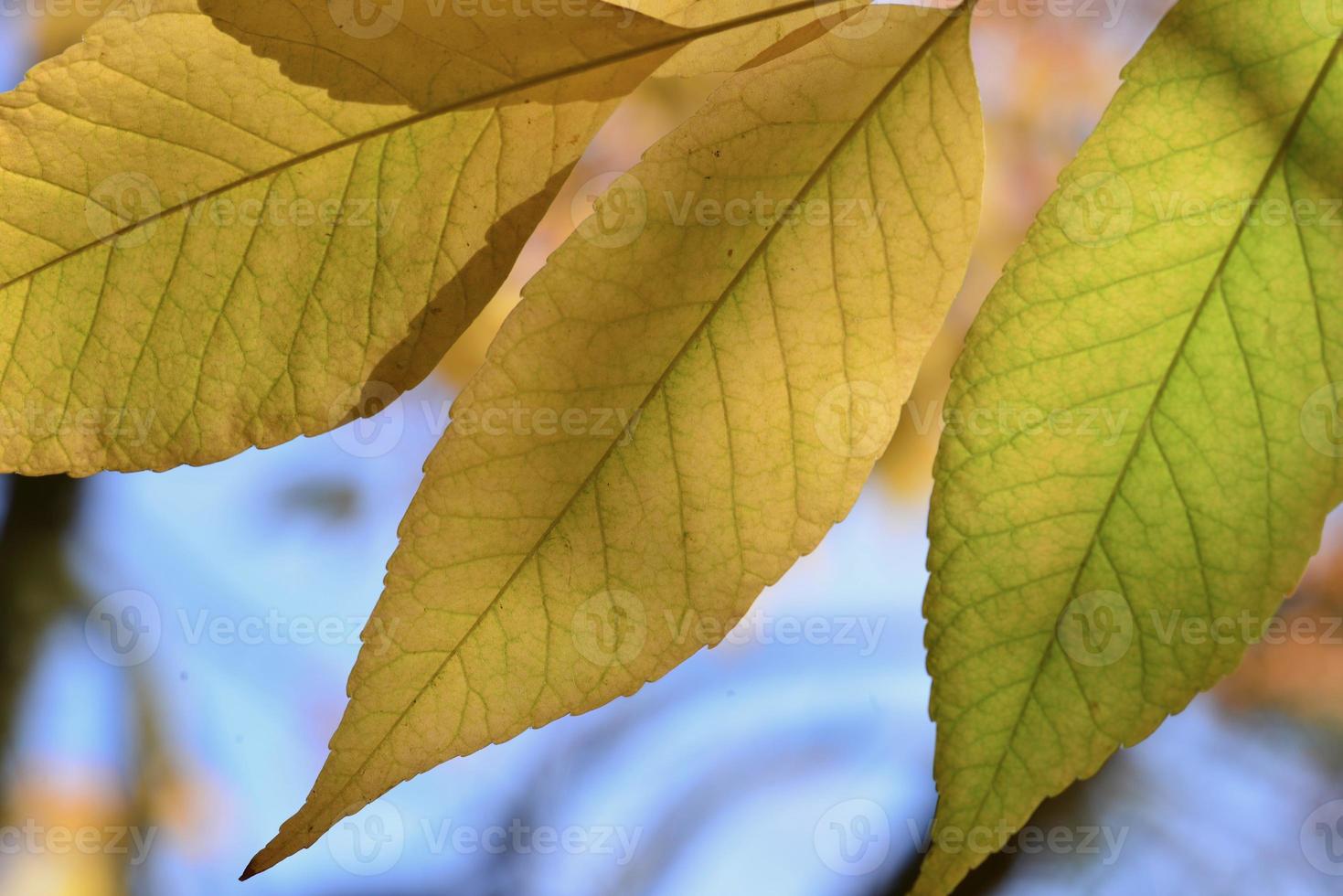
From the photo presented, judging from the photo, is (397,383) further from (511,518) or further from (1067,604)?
(1067,604)

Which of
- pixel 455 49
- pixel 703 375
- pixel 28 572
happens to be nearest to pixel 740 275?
pixel 703 375

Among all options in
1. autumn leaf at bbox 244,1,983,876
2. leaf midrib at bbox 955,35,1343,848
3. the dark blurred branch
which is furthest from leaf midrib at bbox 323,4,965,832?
the dark blurred branch

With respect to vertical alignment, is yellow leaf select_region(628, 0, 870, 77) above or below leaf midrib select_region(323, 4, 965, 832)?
above

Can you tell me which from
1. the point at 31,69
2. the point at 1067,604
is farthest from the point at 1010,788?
the point at 31,69

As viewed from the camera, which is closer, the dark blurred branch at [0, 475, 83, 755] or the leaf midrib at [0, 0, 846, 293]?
the leaf midrib at [0, 0, 846, 293]

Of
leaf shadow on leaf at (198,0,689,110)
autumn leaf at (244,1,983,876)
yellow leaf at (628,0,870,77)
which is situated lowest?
autumn leaf at (244,1,983,876)

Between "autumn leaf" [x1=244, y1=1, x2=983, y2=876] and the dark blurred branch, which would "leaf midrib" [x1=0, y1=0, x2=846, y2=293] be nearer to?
"autumn leaf" [x1=244, y1=1, x2=983, y2=876]

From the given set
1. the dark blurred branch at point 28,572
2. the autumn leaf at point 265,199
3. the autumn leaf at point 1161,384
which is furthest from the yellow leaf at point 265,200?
the dark blurred branch at point 28,572
